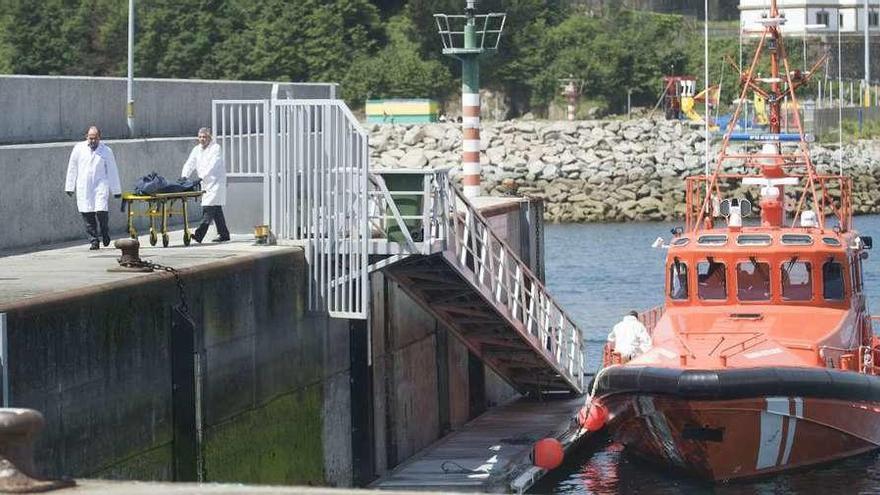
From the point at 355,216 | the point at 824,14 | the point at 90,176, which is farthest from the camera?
the point at 824,14

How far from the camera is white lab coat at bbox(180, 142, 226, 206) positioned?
63.8 ft

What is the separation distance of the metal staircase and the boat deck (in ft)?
1.62

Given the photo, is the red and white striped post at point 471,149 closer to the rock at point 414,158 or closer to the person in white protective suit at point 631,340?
the person in white protective suit at point 631,340

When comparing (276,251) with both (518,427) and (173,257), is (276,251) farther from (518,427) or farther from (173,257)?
(518,427)

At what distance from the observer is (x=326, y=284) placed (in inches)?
732

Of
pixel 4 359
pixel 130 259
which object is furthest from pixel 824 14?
pixel 4 359

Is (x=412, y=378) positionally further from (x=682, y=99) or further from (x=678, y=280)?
(x=682, y=99)

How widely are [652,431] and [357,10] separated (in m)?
63.3

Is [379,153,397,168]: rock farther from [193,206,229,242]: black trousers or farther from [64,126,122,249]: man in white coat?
[193,206,229,242]: black trousers

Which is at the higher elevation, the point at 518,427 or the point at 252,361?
the point at 252,361

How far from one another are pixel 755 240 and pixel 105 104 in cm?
821

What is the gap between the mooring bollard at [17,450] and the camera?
9664 millimetres

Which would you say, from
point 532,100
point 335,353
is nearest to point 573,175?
point 532,100

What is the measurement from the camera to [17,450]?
384 inches
